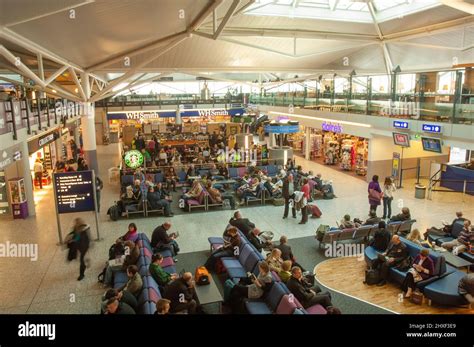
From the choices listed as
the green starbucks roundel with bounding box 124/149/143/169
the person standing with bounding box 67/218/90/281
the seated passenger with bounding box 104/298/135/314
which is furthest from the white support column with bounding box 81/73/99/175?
the seated passenger with bounding box 104/298/135/314

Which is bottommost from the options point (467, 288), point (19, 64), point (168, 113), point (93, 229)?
point (93, 229)

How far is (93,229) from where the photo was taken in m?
12.0

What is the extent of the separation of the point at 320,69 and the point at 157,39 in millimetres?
13408

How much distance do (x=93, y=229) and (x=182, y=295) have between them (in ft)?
22.1

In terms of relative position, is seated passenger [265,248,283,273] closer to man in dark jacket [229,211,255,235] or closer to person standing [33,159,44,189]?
man in dark jacket [229,211,255,235]

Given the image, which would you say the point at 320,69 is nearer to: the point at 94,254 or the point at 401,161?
the point at 401,161

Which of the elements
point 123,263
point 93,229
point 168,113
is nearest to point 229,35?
point 93,229

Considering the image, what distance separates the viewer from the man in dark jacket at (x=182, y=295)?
615 centimetres

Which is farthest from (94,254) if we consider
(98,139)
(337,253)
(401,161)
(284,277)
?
(98,139)

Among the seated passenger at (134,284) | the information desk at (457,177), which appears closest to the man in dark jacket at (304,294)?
the seated passenger at (134,284)

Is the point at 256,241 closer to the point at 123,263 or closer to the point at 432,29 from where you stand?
the point at 123,263

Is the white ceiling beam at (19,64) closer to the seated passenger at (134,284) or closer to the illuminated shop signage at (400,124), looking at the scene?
the seated passenger at (134,284)

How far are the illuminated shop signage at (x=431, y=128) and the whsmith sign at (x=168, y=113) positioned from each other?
24.5m

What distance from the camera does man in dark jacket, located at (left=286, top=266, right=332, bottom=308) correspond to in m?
6.73
